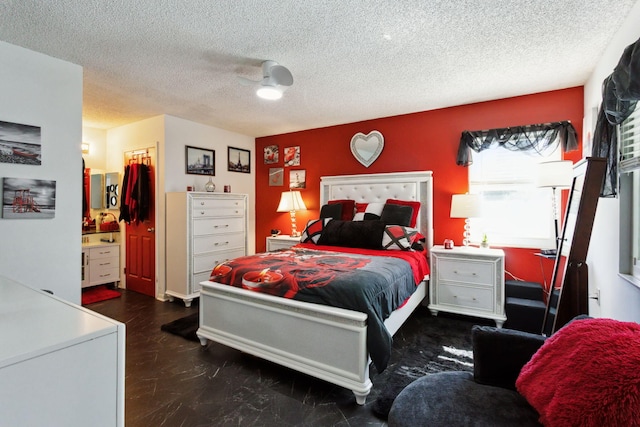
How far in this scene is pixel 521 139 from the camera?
10.5 ft

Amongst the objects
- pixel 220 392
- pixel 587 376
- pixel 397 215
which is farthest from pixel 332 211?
pixel 587 376

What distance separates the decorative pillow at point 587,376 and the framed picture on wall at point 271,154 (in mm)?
4457

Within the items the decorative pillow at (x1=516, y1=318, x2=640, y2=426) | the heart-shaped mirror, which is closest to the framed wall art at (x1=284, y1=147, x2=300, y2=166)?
the heart-shaped mirror

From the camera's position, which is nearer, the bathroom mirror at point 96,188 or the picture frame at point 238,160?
the bathroom mirror at point 96,188

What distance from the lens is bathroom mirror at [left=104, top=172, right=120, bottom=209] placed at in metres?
4.55

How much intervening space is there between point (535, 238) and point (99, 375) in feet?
12.5

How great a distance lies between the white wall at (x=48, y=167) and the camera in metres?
2.28

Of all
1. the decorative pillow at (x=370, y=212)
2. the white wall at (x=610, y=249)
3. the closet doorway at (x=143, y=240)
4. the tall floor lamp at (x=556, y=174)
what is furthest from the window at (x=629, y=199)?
the closet doorway at (x=143, y=240)

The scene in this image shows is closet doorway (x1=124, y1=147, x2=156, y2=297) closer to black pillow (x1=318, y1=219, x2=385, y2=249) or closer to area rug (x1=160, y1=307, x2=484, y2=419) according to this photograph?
area rug (x1=160, y1=307, x2=484, y2=419)

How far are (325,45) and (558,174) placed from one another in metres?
2.39

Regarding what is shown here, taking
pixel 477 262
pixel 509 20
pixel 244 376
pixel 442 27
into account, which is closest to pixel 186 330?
pixel 244 376

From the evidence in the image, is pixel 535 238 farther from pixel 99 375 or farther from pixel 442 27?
pixel 99 375

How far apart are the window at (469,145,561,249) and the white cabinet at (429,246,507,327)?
0.34 meters

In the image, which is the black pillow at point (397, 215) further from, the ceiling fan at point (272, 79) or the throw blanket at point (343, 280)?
the ceiling fan at point (272, 79)
